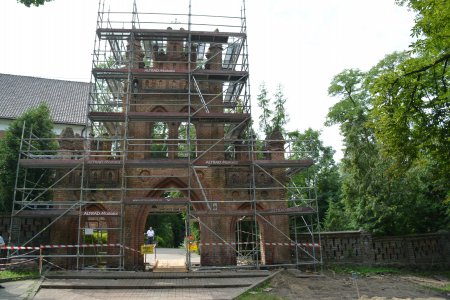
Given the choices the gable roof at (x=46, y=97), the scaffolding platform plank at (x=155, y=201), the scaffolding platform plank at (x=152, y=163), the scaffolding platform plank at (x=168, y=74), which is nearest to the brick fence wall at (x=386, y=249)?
the scaffolding platform plank at (x=152, y=163)

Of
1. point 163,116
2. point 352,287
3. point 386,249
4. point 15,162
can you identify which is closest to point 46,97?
point 15,162

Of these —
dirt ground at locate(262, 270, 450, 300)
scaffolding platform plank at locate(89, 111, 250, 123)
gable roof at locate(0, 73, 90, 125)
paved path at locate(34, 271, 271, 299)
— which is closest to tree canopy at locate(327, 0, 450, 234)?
dirt ground at locate(262, 270, 450, 300)

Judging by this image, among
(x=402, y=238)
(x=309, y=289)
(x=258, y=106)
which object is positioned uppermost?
(x=258, y=106)

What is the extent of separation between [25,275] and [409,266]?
1466 centimetres

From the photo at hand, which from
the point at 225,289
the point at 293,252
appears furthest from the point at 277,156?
the point at 225,289

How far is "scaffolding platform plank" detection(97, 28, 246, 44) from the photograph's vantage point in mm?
17133

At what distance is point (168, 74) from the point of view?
16344 mm

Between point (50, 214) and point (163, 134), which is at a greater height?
point (163, 134)

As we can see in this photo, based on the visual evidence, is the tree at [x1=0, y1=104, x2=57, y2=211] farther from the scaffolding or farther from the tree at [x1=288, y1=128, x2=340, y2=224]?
the tree at [x1=288, y1=128, x2=340, y2=224]

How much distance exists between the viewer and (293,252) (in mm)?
16938

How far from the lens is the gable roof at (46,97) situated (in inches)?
1157

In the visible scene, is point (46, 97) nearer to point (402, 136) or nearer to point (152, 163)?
point (152, 163)

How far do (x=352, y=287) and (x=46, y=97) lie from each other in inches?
1098

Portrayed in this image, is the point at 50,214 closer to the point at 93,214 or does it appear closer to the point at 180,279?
the point at 93,214
